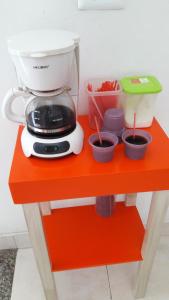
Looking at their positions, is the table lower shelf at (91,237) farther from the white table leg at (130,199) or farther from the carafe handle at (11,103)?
the carafe handle at (11,103)

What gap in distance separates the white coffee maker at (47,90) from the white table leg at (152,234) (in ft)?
0.98

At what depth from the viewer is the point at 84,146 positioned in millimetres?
858

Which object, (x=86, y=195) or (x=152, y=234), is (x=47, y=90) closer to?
(x=86, y=195)

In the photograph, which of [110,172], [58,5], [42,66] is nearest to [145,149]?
[110,172]

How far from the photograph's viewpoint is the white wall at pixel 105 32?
0.81 meters

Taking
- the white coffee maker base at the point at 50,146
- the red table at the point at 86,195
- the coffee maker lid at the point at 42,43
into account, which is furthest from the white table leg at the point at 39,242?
the coffee maker lid at the point at 42,43

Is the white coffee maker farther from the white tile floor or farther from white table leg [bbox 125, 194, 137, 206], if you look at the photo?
the white tile floor

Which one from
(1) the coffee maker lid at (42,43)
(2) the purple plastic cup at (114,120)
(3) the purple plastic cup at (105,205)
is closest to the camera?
(1) the coffee maker lid at (42,43)

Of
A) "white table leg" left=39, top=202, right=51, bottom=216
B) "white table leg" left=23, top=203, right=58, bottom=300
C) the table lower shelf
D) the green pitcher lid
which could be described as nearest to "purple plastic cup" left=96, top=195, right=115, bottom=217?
the table lower shelf

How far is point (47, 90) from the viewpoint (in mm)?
730

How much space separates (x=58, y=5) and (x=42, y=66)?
0.88 ft

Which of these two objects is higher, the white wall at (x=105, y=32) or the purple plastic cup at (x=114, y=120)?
the white wall at (x=105, y=32)

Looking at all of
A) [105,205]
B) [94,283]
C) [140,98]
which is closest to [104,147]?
[140,98]

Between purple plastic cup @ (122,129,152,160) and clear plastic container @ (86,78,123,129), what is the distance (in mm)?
118
